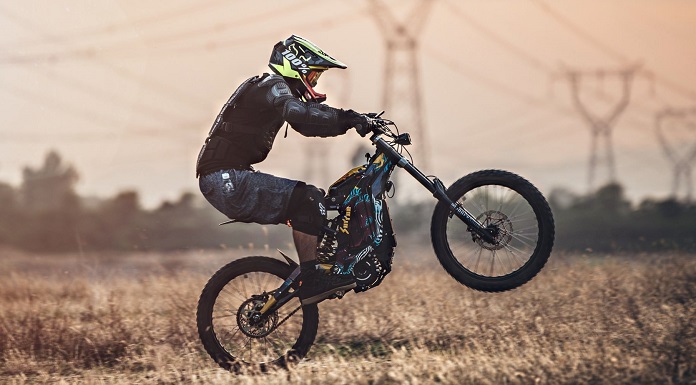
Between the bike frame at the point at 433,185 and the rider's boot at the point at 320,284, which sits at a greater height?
the bike frame at the point at 433,185

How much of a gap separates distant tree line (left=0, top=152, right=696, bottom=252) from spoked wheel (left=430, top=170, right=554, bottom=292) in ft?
42.7

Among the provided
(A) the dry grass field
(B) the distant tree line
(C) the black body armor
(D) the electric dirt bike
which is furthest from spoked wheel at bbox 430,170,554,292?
(B) the distant tree line

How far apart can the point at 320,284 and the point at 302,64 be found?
6.73 ft

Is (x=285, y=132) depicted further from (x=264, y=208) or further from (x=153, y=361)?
(x=153, y=361)

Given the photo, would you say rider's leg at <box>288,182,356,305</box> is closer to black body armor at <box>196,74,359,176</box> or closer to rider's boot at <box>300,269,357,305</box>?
rider's boot at <box>300,269,357,305</box>

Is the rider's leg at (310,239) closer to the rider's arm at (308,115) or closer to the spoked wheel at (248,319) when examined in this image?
the spoked wheel at (248,319)

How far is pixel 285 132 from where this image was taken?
9523 mm

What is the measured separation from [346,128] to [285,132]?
0.61 meters

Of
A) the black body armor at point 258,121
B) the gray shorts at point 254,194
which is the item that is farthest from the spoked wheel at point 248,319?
the black body armor at point 258,121

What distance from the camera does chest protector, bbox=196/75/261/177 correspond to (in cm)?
937

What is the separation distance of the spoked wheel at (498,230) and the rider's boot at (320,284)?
103cm

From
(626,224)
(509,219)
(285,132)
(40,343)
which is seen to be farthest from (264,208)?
(626,224)

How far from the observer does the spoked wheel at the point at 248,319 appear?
31.6ft

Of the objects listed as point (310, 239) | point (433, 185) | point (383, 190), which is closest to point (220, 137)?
point (310, 239)
